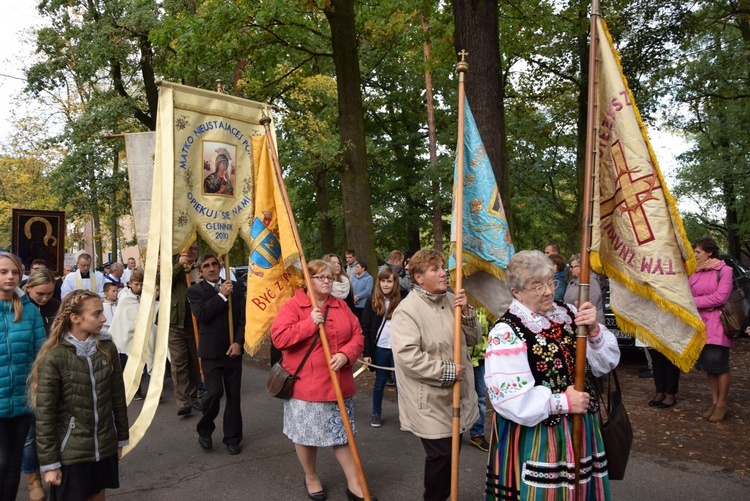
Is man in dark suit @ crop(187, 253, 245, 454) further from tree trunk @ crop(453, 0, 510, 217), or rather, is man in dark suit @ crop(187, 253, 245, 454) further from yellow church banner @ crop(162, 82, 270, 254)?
tree trunk @ crop(453, 0, 510, 217)

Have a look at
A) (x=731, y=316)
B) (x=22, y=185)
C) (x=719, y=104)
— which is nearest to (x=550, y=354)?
(x=731, y=316)

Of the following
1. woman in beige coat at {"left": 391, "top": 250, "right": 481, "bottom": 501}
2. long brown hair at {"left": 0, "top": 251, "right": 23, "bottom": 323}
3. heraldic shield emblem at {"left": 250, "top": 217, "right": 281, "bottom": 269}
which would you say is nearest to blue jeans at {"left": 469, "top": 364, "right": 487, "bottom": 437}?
woman in beige coat at {"left": 391, "top": 250, "right": 481, "bottom": 501}

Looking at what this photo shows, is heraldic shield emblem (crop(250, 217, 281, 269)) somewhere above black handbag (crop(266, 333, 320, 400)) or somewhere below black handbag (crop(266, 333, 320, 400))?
above

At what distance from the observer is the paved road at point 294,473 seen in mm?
4918

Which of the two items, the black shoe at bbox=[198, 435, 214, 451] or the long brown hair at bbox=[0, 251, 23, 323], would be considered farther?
the black shoe at bbox=[198, 435, 214, 451]

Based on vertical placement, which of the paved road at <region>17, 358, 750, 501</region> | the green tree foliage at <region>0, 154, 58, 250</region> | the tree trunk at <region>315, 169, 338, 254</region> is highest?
the green tree foliage at <region>0, 154, 58, 250</region>

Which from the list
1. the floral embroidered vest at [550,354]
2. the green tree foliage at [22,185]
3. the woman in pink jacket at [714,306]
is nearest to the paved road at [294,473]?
the woman in pink jacket at [714,306]

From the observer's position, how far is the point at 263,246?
5320 millimetres

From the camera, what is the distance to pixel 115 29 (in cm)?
1636

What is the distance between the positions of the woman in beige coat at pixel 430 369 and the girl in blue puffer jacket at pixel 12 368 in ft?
8.65

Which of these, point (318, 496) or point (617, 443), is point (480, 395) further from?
point (617, 443)

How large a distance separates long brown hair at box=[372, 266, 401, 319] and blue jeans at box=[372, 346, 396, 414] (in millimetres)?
471

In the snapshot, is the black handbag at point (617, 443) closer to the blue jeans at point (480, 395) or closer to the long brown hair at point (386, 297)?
the blue jeans at point (480, 395)

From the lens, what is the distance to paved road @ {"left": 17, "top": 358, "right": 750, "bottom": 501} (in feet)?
16.1
